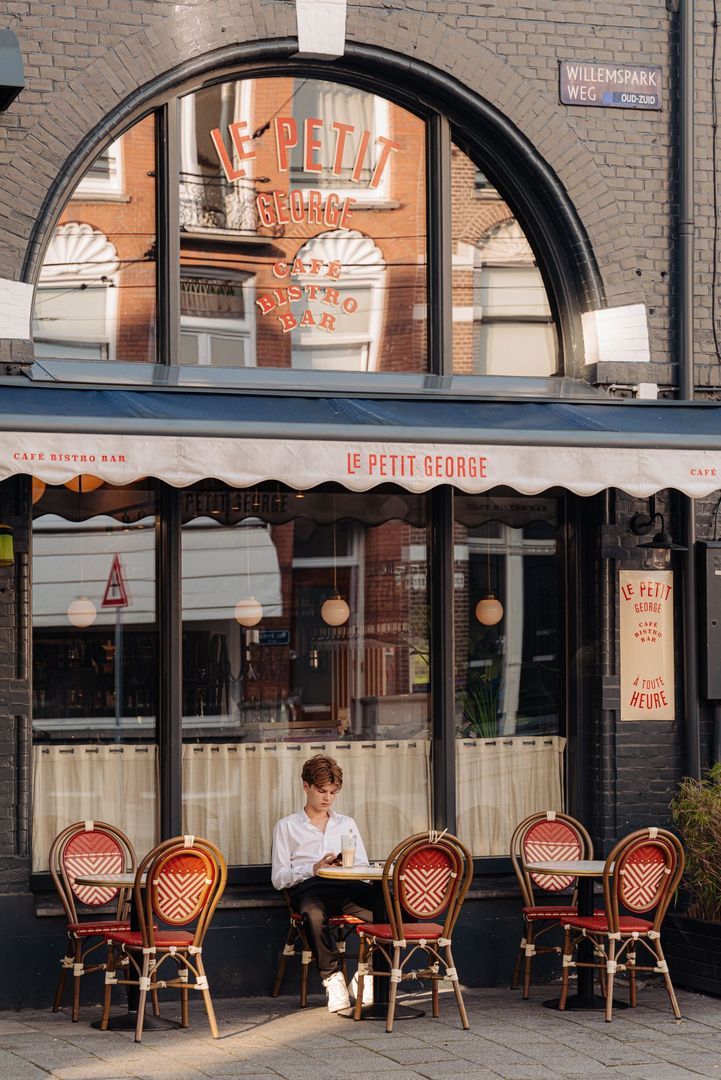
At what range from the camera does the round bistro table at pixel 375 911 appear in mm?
8352

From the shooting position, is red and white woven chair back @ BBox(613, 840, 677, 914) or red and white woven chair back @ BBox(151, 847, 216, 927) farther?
red and white woven chair back @ BBox(613, 840, 677, 914)

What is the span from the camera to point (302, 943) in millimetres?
8969

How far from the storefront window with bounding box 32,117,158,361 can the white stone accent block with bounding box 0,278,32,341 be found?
293 mm

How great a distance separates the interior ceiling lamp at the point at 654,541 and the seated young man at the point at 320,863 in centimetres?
238

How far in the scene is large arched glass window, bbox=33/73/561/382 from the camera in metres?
9.36

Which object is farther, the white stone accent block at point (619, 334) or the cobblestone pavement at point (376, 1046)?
the white stone accent block at point (619, 334)

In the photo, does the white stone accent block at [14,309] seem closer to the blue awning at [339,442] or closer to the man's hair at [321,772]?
the blue awning at [339,442]

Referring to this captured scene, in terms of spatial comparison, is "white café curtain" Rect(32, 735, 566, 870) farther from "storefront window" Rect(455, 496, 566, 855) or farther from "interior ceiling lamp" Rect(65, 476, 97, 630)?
"interior ceiling lamp" Rect(65, 476, 97, 630)

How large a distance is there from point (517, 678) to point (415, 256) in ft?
8.90

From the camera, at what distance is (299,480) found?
8180mm

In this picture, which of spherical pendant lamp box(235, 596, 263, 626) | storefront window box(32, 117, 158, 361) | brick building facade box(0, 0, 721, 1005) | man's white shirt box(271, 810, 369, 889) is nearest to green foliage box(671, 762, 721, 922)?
brick building facade box(0, 0, 721, 1005)

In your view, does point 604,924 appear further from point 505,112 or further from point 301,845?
point 505,112

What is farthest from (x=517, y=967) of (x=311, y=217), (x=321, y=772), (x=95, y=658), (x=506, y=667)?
(x=311, y=217)

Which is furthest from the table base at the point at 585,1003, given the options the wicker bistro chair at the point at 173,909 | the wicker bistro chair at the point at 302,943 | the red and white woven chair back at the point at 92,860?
the red and white woven chair back at the point at 92,860
